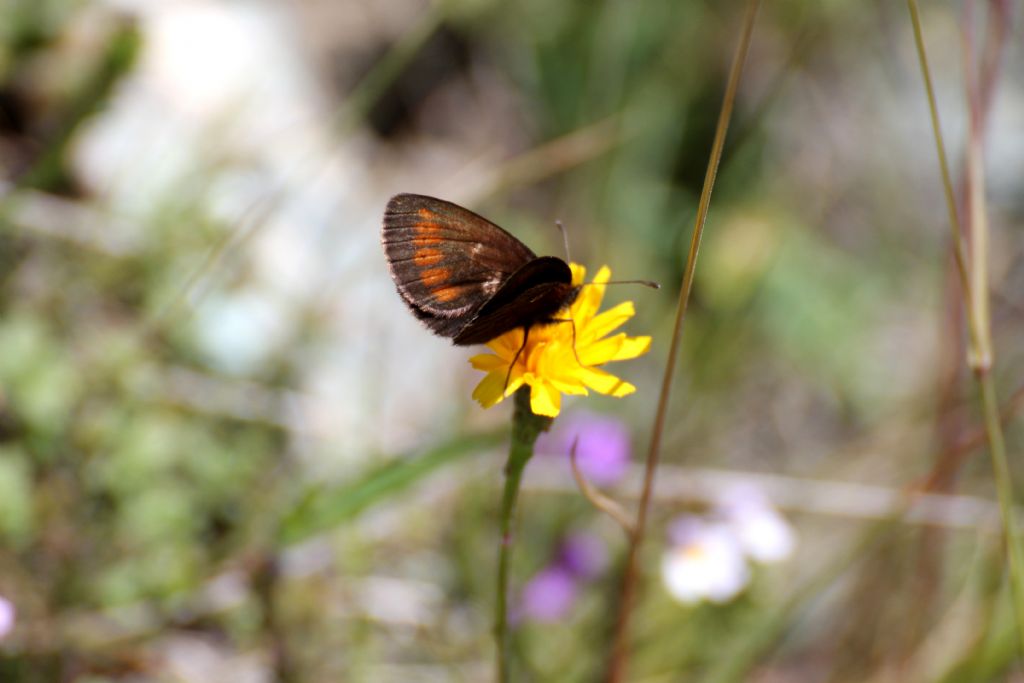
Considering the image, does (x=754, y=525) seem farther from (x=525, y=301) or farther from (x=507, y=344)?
(x=525, y=301)

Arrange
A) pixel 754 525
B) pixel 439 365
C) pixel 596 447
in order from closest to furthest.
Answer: pixel 754 525 < pixel 596 447 < pixel 439 365

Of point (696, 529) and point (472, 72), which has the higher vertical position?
point (472, 72)

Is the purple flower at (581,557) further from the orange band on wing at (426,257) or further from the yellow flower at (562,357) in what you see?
the orange band on wing at (426,257)

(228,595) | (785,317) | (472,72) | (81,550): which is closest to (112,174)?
(81,550)

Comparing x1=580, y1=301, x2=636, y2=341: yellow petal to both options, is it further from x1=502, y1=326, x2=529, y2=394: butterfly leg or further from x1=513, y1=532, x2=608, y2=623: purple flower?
x1=513, y1=532, x2=608, y2=623: purple flower

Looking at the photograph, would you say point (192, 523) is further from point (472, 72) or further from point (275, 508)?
point (472, 72)

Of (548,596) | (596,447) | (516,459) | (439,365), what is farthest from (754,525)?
(516,459)
